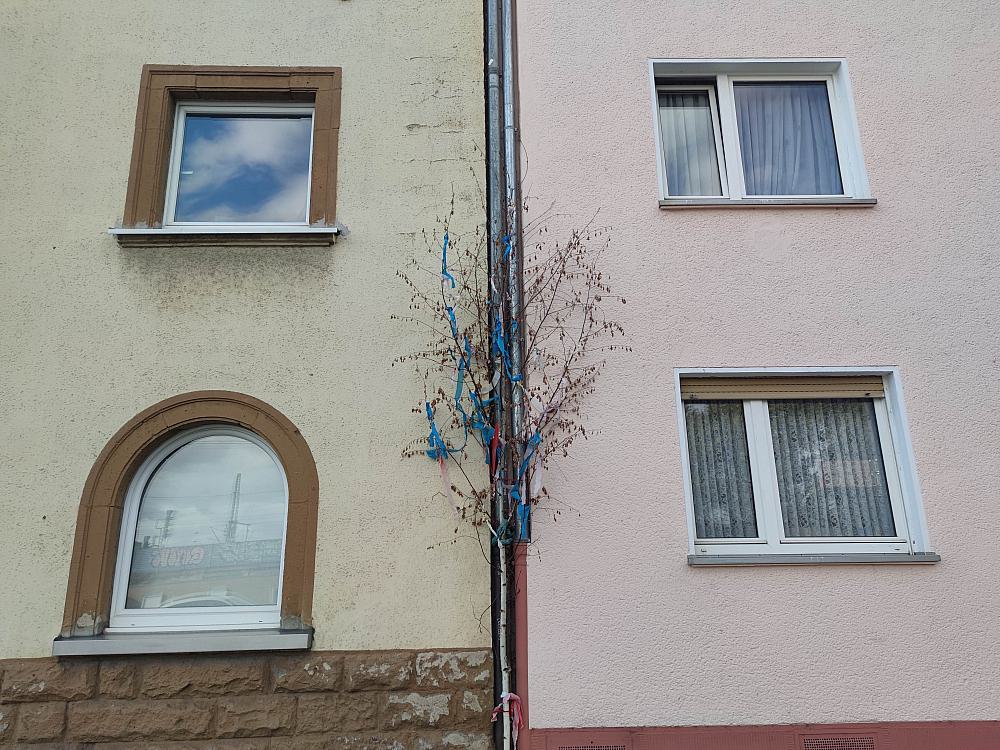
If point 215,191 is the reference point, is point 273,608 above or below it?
below

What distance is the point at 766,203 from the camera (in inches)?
214

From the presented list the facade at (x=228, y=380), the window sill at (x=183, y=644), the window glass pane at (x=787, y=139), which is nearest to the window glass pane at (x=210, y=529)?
the facade at (x=228, y=380)

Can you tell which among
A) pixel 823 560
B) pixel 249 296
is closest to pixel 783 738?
pixel 823 560

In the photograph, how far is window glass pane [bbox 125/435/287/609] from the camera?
195 inches

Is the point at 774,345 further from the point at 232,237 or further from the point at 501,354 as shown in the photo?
the point at 232,237

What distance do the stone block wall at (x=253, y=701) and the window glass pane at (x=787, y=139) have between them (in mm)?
3728

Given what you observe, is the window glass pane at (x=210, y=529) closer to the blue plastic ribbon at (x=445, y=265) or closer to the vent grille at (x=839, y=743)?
the blue plastic ribbon at (x=445, y=265)

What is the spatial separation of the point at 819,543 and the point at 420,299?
2827mm

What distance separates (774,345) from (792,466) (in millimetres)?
749

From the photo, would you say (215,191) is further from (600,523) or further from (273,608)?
(600,523)

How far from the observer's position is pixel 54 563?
478cm

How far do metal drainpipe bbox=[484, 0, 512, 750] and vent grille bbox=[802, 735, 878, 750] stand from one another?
1602 millimetres

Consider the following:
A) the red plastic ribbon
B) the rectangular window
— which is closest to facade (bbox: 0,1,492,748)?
the red plastic ribbon

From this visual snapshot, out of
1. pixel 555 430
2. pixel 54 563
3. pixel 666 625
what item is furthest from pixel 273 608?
pixel 666 625
